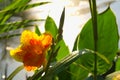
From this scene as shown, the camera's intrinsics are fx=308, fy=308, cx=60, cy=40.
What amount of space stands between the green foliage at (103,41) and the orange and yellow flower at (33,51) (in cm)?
13

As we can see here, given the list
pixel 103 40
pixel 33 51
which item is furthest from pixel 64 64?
pixel 103 40

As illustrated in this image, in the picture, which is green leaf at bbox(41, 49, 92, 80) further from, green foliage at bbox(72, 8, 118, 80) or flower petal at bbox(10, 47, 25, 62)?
green foliage at bbox(72, 8, 118, 80)

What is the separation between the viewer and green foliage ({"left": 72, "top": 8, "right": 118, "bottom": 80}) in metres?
0.47

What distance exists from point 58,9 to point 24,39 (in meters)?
1.06

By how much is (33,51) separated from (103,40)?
16cm

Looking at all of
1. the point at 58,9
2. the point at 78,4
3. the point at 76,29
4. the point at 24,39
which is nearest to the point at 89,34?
the point at 24,39

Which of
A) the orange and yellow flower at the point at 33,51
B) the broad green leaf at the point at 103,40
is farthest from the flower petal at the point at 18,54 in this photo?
the broad green leaf at the point at 103,40

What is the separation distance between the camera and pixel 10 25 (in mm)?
422

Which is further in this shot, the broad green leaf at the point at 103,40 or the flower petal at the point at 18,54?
the broad green leaf at the point at 103,40

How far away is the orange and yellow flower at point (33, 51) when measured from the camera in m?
0.33

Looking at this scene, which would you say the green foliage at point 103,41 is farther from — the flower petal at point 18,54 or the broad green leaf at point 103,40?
the flower petal at point 18,54

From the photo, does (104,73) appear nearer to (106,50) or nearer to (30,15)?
(106,50)

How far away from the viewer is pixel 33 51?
0.34 metres

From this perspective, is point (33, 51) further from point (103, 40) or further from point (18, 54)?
point (103, 40)
